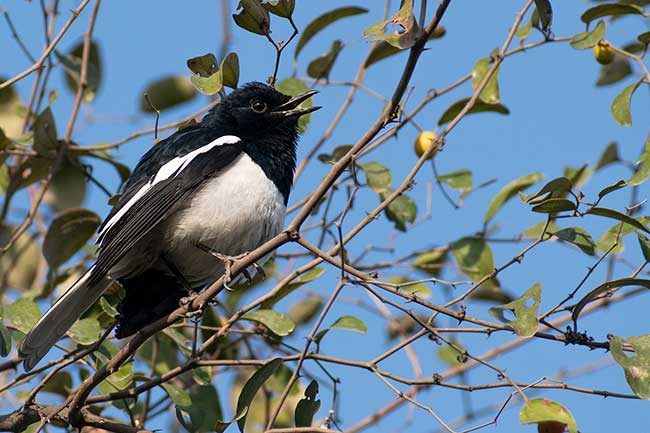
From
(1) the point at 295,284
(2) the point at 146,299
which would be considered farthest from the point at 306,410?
(2) the point at 146,299

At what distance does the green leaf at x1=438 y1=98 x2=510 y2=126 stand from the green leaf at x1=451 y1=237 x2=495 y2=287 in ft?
1.70

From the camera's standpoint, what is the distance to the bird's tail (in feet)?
11.1

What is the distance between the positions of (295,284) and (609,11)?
1483mm

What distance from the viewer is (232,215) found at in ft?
12.0

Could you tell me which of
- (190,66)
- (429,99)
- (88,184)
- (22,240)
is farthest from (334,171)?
(22,240)

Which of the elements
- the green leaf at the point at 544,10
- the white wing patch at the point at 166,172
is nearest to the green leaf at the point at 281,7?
the green leaf at the point at 544,10

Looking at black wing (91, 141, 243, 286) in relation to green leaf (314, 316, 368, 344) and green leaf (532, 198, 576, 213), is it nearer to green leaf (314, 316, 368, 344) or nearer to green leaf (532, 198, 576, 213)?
Answer: green leaf (314, 316, 368, 344)

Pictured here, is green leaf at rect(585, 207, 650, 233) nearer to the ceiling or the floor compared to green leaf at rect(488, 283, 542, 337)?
nearer to the ceiling

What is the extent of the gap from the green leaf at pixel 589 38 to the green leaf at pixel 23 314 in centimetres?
206

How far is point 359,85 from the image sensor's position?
414 cm

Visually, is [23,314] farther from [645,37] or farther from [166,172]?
[645,37]

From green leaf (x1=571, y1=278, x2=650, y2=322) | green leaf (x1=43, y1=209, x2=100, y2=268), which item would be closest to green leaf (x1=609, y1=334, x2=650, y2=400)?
green leaf (x1=571, y1=278, x2=650, y2=322)

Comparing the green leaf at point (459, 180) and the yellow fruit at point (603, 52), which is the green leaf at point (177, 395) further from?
the yellow fruit at point (603, 52)

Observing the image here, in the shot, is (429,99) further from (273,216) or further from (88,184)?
(88,184)
